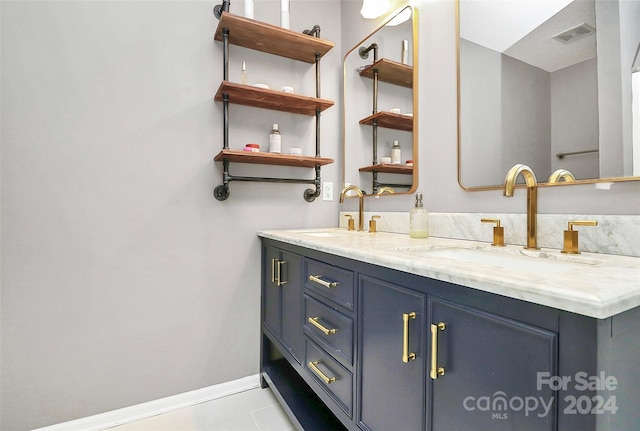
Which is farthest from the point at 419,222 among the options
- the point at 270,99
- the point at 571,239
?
the point at 270,99

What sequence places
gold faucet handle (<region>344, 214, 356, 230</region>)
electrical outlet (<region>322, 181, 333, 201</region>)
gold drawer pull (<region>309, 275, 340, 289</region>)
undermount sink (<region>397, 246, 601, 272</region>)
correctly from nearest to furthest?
undermount sink (<region>397, 246, 601, 272</region>)
gold drawer pull (<region>309, 275, 340, 289</region>)
gold faucet handle (<region>344, 214, 356, 230</region>)
electrical outlet (<region>322, 181, 333, 201</region>)

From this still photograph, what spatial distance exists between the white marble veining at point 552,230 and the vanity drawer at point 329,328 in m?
0.65

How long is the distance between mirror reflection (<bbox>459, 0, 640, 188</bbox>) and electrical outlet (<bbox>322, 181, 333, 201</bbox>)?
3.01ft

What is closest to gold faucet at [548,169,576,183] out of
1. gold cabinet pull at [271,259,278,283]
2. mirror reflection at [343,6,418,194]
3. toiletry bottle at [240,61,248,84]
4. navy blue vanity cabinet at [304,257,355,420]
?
mirror reflection at [343,6,418,194]

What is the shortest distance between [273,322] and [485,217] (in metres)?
1.17

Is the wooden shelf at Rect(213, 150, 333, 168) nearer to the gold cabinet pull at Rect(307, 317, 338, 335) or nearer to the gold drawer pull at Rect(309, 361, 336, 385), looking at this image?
the gold cabinet pull at Rect(307, 317, 338, 335)

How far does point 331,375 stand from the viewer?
1141 millimetres

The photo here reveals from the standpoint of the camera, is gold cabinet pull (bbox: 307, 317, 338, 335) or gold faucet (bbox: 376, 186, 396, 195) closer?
gold cabinet pull (bbox: 307, 317, 338, 335)

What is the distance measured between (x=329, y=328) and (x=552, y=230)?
2.71ft

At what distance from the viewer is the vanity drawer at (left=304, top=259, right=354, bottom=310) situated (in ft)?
3.45

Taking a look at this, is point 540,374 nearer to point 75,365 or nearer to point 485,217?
point 485,217

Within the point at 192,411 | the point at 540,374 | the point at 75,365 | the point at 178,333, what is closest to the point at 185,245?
the point at 178,333

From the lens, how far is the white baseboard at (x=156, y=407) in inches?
57.8

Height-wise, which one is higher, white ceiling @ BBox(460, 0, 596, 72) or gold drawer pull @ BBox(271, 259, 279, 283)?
white ceiling @ BBox(460, 0, 596, 72)
